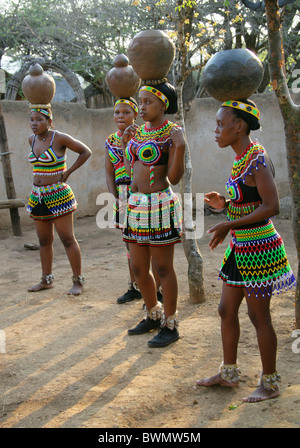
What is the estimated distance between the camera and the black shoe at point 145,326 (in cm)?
392

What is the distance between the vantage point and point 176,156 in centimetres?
340

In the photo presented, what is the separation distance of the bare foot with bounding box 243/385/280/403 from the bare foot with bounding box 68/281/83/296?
272 centimetres

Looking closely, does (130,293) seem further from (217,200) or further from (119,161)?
(217,200)

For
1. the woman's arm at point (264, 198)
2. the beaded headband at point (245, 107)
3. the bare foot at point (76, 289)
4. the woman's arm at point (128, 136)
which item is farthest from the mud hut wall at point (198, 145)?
the woman's arm at point (264, 198)

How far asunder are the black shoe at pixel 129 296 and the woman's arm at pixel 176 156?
1732 mm

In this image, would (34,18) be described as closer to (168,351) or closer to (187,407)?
(168,351)

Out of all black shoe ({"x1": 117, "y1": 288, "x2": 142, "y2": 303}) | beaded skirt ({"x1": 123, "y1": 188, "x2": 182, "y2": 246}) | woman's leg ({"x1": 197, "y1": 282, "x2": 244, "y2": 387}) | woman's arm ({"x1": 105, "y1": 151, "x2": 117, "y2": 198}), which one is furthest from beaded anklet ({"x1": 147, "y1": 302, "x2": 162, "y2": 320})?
woman's arm ({"x1": 105, "y1": 151, "x2": 117, "y2": 198})

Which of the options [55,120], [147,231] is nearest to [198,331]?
[147,231]

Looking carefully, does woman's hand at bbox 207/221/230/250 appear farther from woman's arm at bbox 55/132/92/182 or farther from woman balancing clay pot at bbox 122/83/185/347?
woman's arm at bbox 55/132/92/182

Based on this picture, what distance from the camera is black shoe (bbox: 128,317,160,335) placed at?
3.92 meters

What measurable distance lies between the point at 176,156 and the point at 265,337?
1.39 m

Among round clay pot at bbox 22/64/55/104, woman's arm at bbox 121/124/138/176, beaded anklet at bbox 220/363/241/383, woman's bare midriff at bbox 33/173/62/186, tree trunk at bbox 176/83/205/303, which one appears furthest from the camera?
woman's bare midriff at bbox 33/173/62/186

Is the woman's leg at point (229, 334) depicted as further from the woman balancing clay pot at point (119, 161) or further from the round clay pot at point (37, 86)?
the round clay pot at point (37, 86)

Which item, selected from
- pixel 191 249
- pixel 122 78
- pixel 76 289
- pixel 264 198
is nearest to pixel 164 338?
pixel 191 249
